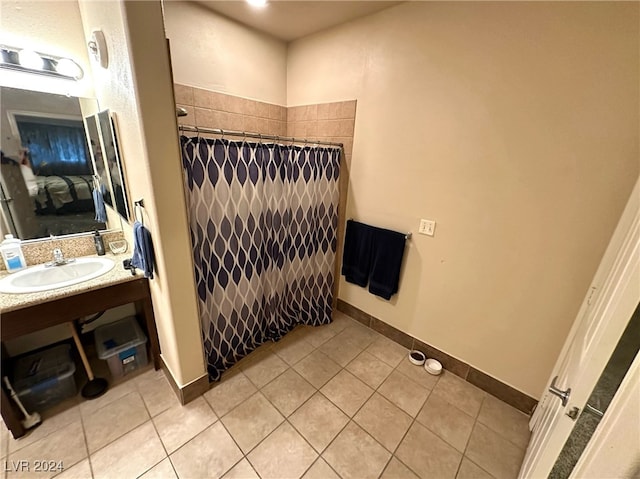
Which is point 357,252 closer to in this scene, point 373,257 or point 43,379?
point 373,257

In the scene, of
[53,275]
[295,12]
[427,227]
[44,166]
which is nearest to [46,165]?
[44,166]

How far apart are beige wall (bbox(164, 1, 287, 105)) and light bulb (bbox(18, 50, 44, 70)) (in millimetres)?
677

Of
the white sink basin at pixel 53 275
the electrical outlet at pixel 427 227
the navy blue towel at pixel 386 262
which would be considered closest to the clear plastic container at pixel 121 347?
the white sink basin at pixel 53 275

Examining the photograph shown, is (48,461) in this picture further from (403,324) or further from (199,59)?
(199,59)

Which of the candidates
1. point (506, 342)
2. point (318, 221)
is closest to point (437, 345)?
point (506, 342)

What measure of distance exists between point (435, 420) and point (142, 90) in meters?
2.28

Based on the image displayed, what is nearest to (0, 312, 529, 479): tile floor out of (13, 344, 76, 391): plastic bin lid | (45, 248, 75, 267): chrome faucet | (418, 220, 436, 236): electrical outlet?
(13, 344, 76, 391): plastic bin lid

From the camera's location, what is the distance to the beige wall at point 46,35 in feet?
4.38

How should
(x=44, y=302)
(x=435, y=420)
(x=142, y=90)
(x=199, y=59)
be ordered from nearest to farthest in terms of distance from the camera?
1. (x=142, y=90)
2. (x=44, y=302)
3. (x=435, y=420)
4. (x=199, y=59)

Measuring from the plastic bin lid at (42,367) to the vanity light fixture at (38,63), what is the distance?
5.44 feet

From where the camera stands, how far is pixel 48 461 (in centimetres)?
126

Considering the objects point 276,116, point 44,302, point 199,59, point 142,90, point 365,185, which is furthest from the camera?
point 276,116

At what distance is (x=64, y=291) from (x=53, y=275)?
1.41ft

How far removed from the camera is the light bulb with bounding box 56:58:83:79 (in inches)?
57.6
